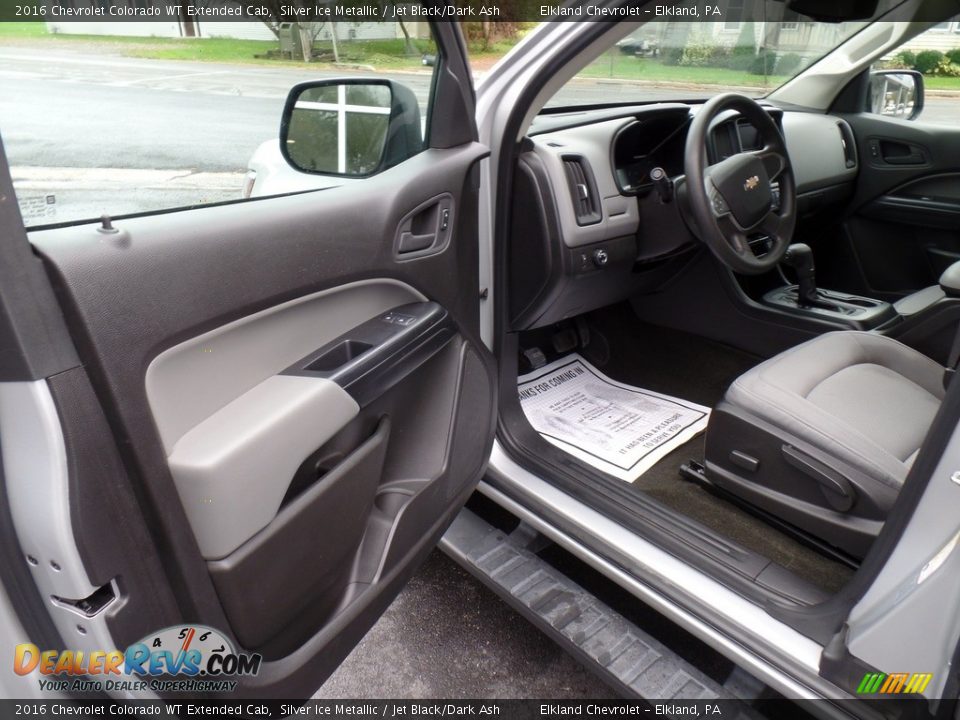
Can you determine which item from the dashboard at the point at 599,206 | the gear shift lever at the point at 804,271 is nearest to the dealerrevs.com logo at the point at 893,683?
A: the dashboard at the point at 599,206

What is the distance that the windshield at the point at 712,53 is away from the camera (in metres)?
1.99

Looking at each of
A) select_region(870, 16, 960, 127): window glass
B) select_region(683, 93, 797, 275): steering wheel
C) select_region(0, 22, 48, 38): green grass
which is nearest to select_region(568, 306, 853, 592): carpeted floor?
select_region(683, 93, 797, 275): steering wheel

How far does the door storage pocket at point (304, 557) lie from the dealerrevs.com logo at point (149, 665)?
4 centimetres

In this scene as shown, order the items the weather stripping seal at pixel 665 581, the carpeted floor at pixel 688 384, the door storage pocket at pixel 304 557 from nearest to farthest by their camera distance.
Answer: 1. the door storage pocket at pixel 304 557
2. the weather stripping seal at pixel 665 581
3. the carpeted floor at pixel 688 384

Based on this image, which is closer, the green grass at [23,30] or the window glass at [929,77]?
the green grass at [23,30]

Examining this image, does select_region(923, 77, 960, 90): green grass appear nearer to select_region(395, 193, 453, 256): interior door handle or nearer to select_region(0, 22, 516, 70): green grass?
select_region(0, 22, 516, 70): green grass

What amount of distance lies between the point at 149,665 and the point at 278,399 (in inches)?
15.0

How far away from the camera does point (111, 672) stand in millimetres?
867

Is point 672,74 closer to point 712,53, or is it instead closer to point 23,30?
point 712,53

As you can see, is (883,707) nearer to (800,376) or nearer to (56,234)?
(800,376)

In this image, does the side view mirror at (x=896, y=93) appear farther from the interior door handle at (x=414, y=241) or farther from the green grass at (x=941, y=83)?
the interior door handle at (x=414, y=241)

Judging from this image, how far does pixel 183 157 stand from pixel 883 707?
1298 millimetres

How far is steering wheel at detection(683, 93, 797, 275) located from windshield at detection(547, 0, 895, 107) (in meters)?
0.32

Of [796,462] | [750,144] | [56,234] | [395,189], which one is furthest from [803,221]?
[56,234]
